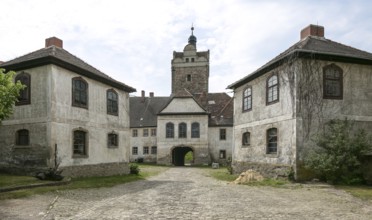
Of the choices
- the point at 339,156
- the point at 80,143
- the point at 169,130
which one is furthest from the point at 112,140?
the point at 169,130

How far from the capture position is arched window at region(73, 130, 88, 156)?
1762 cm

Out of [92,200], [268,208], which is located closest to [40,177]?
[92,200]

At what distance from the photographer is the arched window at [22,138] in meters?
16.2

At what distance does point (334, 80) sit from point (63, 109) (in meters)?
14.0

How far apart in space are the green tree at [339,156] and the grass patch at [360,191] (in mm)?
861

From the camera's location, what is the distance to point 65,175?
16281 millimetres

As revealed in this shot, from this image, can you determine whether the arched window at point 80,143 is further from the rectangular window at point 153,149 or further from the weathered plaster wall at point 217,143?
the rectangular window at point 153,149

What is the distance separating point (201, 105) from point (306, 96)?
2336 centimetres

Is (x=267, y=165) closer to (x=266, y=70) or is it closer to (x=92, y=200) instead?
(x=266, y=70)

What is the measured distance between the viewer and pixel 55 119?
15797mm

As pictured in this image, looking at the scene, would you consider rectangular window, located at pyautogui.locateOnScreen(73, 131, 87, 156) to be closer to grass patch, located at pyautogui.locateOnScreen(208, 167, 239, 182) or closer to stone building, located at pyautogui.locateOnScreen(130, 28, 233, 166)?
grass patch, located at pyautogui.locateOnScreen(208, 167, 239, 182)

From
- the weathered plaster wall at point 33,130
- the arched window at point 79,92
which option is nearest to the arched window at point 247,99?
the arched window at point 79,92

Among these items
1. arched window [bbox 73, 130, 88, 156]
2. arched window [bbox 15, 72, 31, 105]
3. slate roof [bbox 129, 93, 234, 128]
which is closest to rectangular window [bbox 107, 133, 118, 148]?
arched window [bbox 73, 130, 88, 156]

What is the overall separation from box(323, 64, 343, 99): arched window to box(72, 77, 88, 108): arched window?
13113 millimetres
